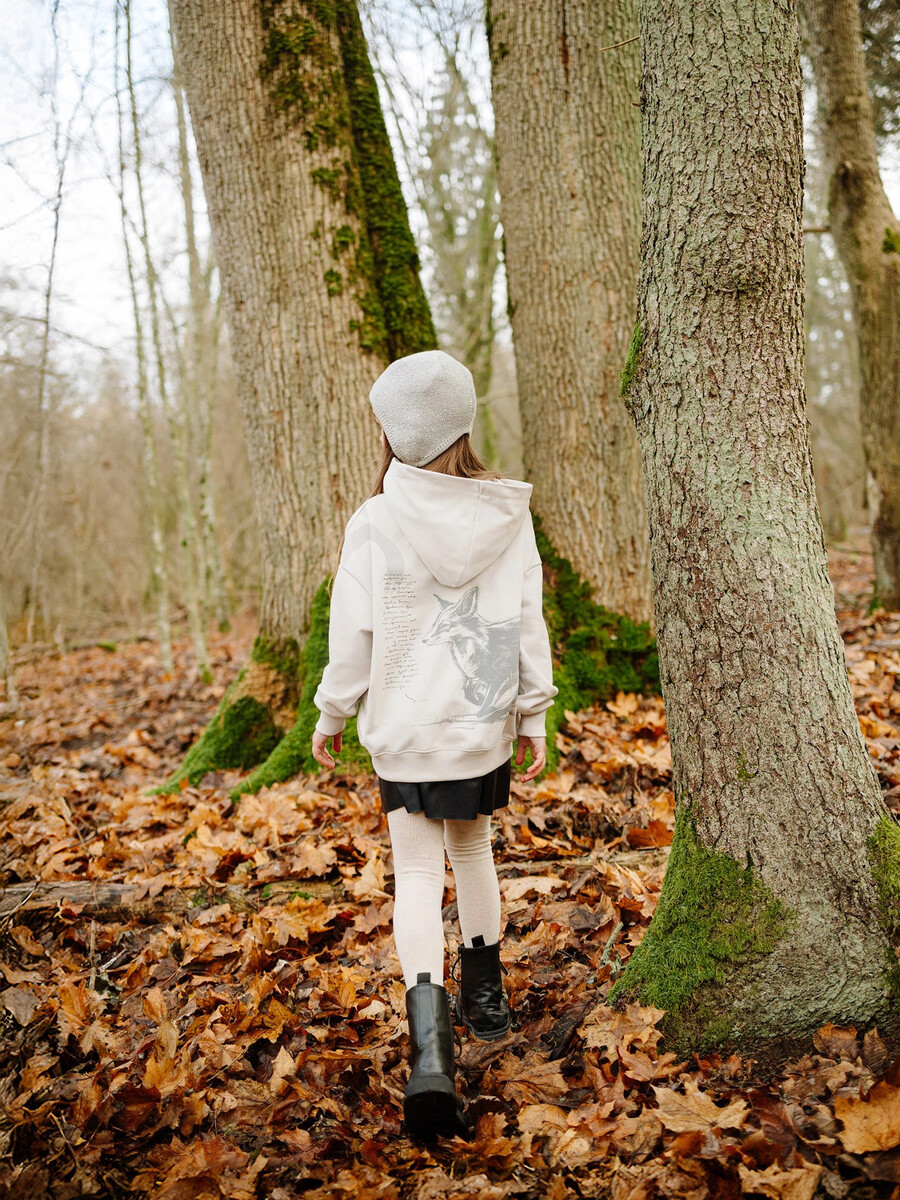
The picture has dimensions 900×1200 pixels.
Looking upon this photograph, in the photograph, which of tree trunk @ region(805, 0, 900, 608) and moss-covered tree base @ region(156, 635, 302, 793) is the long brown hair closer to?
moss-covered tree base @ region(156, 635, 302, 793)

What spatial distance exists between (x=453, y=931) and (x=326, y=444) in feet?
9.50

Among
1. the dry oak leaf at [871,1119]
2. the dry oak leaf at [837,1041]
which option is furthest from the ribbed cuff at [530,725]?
the dry oak leaf at [871,1119]

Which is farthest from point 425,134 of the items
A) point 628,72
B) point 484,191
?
point 628,72

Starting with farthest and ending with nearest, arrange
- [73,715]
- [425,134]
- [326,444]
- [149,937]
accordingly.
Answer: [425,134]
[73,715]
[326,444]
[149,937]

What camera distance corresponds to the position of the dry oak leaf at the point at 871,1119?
1.70m

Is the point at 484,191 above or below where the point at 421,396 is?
above

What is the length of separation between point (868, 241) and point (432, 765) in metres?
7.18

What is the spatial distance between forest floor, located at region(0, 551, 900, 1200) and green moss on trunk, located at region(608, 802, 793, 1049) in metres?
0.08

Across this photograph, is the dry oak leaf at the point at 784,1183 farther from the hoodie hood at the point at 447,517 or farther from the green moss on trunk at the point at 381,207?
the green moss on trunk at the point at 381,207

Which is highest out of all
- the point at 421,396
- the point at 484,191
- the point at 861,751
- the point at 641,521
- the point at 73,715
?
the point at 484,191

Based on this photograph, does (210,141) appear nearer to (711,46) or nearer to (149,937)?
(711,46)

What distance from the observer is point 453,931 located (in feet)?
9.89

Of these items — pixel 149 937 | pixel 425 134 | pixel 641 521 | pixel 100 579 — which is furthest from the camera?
pixel 100 579

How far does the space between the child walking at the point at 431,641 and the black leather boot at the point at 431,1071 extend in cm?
2
